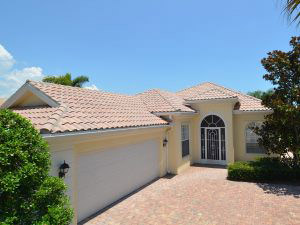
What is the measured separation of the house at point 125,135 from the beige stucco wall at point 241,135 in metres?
0.08

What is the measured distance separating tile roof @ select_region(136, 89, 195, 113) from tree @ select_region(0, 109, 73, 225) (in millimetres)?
11447

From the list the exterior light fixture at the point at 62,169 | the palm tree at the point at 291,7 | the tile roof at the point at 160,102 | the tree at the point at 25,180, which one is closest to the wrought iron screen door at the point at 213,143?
the tile roof at the point at 160,102

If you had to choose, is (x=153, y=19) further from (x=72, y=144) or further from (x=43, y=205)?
(x=43, y=205)

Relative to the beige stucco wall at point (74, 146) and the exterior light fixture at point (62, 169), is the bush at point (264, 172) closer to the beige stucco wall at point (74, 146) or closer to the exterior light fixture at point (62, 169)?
the beige stucco wall at point (74, 146)

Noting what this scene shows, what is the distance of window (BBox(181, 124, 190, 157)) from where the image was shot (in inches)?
682

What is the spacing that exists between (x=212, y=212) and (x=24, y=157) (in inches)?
292

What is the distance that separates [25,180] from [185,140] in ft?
46.3

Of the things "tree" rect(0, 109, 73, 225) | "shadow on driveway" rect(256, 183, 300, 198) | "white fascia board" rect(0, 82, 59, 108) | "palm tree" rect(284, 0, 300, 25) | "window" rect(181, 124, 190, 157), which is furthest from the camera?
"window" rect(181, 124, 190, 157)

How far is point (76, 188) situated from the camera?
824 centimetres

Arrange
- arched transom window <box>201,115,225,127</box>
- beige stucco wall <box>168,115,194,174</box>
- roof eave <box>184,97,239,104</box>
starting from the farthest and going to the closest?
arched transom window <box>201,115,225,127</box> → roof eave <box>184,97,239,104</box> → beige stucco wall <box>168,115,194,174</box>

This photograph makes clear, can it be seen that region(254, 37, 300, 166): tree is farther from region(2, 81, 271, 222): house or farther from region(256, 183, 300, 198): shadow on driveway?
region(2, 81, 271, 222): house

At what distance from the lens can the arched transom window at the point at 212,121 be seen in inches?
724

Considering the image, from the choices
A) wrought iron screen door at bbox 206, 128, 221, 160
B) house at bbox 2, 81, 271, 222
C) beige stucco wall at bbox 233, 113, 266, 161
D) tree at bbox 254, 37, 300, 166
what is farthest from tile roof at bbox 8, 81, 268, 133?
tree at bbox 254, 37, 300, 166

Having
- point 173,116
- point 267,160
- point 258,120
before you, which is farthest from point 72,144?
point 258,120
